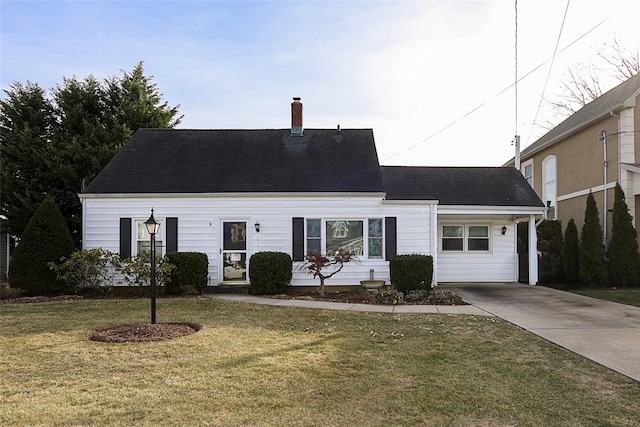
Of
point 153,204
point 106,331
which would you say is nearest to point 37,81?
point 153,204

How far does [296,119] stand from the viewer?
16531 mm

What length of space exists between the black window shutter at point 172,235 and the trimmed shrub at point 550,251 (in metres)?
12.1

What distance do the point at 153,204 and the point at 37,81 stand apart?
10843mm

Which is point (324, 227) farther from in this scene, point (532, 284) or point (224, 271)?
point (532, 284)

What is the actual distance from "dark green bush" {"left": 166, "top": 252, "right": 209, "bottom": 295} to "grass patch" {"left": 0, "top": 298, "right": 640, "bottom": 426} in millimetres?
A: 4419

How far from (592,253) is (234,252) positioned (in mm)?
10954

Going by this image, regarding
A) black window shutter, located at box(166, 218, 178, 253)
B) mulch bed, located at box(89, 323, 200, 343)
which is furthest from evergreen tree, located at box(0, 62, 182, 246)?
mulch bed, located at box(89, 323, 200, 343)

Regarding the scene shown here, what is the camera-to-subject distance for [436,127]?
25297mm

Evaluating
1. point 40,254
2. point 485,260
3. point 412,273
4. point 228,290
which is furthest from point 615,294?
point 40,254

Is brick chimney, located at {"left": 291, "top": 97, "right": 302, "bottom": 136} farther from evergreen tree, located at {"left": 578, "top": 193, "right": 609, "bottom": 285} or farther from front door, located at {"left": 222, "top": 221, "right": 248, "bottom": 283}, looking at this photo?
evergreen tree, located at {"left": 578, "top": 193, "right": 609, "bottom": 285}

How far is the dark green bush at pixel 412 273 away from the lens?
492 inches

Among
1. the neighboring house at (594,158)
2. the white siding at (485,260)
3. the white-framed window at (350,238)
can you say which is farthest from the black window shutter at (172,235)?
the neighboring house at (594,158)

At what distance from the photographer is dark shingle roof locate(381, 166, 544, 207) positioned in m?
15.5

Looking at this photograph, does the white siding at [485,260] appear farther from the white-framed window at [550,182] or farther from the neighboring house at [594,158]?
the white-framed window at [550,182]
